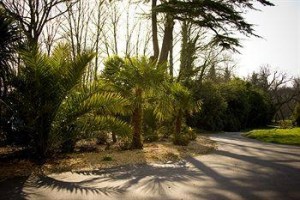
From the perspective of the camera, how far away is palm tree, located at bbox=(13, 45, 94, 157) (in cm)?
848

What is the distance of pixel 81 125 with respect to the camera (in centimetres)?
916

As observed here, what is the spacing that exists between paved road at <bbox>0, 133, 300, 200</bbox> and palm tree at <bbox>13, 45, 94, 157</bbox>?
176 centimetres

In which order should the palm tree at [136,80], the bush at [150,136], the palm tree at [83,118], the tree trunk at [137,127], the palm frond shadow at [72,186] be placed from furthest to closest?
the bush at [150,136] < the tree trunk at [137,127] < the palm tree at [136,80] < the palm tree at [83,118] < the palm frond shadow at [72,186]

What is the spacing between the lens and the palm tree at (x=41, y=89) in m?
8.48

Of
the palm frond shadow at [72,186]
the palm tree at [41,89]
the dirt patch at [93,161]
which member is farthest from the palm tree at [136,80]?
the palm frond shadow at [72,186]

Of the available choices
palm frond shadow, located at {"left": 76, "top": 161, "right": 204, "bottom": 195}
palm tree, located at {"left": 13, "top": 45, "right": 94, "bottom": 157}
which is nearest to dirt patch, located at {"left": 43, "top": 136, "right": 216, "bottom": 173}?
palm frond shadow, located at {"left": 76, "top": 161, "right": 204, "bottom": 195}

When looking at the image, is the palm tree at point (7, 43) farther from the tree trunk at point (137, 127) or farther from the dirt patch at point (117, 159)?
the tree trunk at point (137, 127)

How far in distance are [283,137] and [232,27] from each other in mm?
5853

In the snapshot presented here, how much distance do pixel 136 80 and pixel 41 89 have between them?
3105 millimetres

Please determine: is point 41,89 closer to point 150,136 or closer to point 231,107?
point 150,136

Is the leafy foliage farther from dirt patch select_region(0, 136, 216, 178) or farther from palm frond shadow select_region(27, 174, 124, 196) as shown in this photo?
palm frond shadow select_region(27, 174, 124, 196)

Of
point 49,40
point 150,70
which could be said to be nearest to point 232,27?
point 150,70

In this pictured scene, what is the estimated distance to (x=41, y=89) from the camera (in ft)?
28.0

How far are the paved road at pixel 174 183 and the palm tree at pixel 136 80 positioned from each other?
9.07ft
